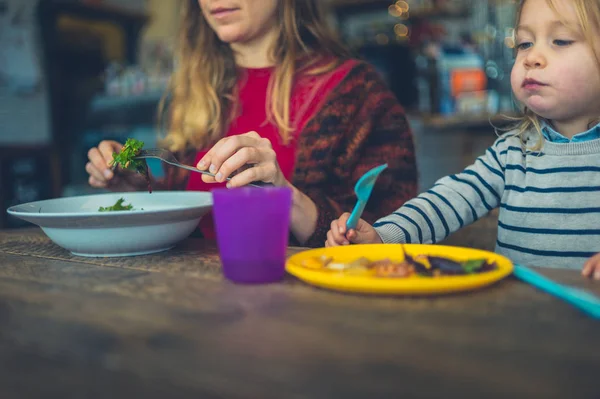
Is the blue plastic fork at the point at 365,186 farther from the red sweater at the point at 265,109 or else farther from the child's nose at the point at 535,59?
the red sweater at the point at 265,109

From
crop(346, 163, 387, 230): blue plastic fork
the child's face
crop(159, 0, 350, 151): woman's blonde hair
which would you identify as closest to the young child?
the child's face

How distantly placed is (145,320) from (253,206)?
18cm

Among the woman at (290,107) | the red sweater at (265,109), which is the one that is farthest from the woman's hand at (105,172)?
the red sweater at (265,109)

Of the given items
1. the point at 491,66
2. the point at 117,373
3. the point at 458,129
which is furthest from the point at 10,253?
the point at 491,66

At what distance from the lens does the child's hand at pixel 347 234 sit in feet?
3.20

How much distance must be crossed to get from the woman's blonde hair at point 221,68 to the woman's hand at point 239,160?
0.49 m

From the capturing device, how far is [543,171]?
1.20 meters

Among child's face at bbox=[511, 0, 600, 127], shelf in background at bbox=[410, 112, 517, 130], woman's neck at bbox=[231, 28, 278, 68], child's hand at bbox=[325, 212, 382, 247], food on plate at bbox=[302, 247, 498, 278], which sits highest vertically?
woman's neck at bbox=[231, 28, 278, 68]

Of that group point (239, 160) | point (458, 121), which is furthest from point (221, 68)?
point (458, 121)

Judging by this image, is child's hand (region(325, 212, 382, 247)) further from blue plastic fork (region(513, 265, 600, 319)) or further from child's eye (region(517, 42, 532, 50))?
child's eye (region(517, 42, 532, 50))

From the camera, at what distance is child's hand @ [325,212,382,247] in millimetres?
976

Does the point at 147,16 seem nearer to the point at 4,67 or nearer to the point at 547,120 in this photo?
the point at 4,67

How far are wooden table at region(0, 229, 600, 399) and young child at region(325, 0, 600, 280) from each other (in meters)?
0.40

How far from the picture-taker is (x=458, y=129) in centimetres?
351
